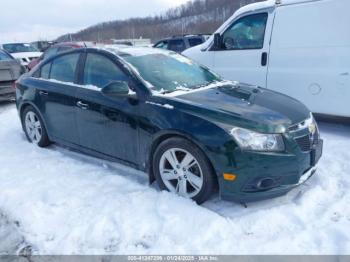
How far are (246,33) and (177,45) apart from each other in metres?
7.90

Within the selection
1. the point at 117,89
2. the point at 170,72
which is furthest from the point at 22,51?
the point at 117,89

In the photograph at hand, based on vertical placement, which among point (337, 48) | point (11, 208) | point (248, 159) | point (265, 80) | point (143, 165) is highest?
point (337, 48)

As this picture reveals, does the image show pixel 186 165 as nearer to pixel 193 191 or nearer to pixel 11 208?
pixel 193 191

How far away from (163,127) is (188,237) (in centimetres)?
108

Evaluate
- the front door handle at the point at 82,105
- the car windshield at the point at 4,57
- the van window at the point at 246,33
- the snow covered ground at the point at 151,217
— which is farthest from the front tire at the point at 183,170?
the car windshield at the point at 4,57

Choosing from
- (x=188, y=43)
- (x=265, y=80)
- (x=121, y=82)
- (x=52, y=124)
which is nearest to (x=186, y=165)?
(x=121, y=82)

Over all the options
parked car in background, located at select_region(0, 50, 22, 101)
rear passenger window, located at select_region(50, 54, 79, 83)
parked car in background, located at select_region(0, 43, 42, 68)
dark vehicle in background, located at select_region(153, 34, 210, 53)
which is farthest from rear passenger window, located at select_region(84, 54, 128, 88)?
parked car in background, located at select_region(0, 43, 42, 68)

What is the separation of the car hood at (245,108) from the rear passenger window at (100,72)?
0.87 meters

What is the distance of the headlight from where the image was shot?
2.94 metres

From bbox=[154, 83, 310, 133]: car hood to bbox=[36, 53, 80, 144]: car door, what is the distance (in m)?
1.65

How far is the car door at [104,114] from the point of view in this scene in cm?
366

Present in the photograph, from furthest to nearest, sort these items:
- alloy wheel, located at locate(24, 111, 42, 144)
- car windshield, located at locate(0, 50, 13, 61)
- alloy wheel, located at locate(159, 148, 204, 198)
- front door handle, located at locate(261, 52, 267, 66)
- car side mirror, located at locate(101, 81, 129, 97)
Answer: car windshield, located at locate(0, 50, 13, 61) → front door handle, located at locate(261, 52, 267, 66) → alloy wheel, located at locate(24, 111, 42, 144) → car side mirror, located at locate(101, 81, 129, 97) → alloy wheel, located at locate(159, 148, 204, 198)

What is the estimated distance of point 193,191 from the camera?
331 cm

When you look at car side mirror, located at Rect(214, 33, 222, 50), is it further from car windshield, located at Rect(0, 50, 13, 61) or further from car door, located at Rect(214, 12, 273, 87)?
car windshield, located at Rect(0, 50, 13, 61)
